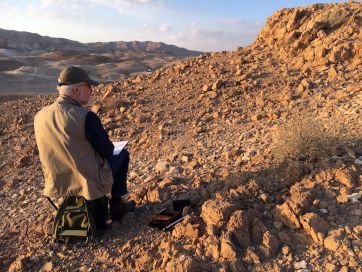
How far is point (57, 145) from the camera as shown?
11.4 ft

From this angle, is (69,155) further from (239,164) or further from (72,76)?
(239,164)

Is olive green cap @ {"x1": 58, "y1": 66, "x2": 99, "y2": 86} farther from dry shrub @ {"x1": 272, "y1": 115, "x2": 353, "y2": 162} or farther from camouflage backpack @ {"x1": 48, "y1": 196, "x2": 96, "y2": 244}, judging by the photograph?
dry shrub @ {"x1": 272, "y1": 115, "x2": 353, "y2": 162}

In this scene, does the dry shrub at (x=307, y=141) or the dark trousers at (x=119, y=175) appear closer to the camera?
the dark trousers at (x=119, y=175)

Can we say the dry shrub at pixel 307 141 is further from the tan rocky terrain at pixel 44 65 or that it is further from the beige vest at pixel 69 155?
the tan rocky terrain at pixel 44 65

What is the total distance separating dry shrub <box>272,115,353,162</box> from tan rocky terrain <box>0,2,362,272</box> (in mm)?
11

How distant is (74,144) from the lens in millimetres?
3395

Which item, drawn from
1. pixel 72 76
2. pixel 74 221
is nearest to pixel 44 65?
pixel 74 221

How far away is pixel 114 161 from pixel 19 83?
25.9m

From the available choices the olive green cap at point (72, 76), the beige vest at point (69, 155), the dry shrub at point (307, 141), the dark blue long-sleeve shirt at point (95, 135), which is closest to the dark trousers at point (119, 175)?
the beige vest at point (69, 155)

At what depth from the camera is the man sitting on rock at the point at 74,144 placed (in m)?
3.35

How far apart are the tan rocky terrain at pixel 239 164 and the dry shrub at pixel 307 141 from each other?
0.04 ft

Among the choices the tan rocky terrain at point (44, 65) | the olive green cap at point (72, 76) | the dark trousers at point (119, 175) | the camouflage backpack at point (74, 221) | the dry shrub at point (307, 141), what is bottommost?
the tan rocky terrain at point (44, 65)

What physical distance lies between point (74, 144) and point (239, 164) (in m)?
1.78

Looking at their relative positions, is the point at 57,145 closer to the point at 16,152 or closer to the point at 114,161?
the point at 114,161
